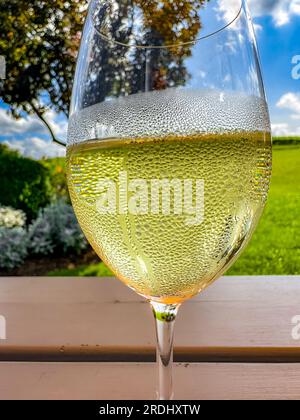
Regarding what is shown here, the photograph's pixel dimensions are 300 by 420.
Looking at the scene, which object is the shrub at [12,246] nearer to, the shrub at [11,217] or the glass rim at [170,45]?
the shrub at [11,217]

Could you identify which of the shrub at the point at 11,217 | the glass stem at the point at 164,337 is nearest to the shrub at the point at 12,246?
the shrub at the point at 11,217

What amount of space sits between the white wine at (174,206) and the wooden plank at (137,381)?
135 mm

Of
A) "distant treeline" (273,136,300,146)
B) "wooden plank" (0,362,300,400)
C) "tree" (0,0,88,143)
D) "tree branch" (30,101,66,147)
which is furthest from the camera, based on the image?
"tree branch" (30,101,66,147)

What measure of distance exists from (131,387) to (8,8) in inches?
107

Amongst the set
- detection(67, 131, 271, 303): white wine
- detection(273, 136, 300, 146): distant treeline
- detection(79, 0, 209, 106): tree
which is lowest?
detection(67, 131, 271, 303): white wine

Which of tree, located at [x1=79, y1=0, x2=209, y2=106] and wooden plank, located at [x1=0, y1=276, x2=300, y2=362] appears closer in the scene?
tree, located at [x1=79, y1=0, x2=209, y2=106]

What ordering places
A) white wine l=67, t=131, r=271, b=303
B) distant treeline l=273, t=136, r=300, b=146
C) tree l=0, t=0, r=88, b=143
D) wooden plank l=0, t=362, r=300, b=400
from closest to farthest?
1. white wine l=67, t=131, r=271, b=303
2. wooden plank l=0, t=362, r=300, b=400
3. distant treeline l=273, t=136, r=300, b=146
4. tree l=0, t=0, r=88, b=143

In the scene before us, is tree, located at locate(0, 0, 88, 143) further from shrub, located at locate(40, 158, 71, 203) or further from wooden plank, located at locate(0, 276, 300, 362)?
wooden plank, located at locate(0, 276, 300, 362)

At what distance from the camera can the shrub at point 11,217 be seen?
124 inches

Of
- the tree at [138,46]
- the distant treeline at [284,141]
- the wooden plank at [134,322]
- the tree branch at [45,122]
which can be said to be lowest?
the wooden plank at [134,322]

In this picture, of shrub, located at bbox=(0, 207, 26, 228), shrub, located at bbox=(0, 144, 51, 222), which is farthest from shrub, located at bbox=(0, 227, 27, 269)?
shrub, located at bbox=(0, 144, 51, 222)

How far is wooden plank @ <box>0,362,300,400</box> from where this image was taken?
0.44 meters

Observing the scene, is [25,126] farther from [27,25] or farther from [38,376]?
[38,376]

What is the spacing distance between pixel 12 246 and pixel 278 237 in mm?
1640
